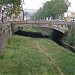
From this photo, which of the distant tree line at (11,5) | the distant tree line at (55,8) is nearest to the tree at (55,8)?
the distant tree line at (55,8)

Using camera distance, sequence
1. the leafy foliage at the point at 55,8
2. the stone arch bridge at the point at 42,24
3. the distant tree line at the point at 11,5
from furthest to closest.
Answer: the leafy foliage at the point at 55,8 < the stone arch bridge at the point at 42,24 < the distant tree line at the point at 11,5

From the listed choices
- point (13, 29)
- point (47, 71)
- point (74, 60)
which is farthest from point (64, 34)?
point (47, 71)

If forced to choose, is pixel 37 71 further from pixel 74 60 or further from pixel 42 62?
pixel 74 60

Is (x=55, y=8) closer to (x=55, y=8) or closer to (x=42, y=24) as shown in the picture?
(x=55, y=8)

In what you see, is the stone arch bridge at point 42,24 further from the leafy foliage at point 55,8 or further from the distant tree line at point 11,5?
the distant tree line at point 11,5

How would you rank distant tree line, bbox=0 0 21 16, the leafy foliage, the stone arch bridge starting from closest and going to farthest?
distant tree line, bbox=0 0 21 16 < the stone arch bridge < the leafy foliage

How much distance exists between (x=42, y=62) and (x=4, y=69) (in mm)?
6852

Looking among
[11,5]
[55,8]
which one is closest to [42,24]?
[55,8]

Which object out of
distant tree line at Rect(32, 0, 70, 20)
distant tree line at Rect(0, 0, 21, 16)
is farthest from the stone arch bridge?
distant tree line at Rect(0, 0, 21, 16)

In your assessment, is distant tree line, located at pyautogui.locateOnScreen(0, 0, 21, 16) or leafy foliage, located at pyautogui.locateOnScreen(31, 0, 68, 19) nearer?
distant tree line, located at pyautogui.locateOnScreen(0, 0, 21, 16)

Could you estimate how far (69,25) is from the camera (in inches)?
2773

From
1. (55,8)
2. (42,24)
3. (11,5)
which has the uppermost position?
(11,5)

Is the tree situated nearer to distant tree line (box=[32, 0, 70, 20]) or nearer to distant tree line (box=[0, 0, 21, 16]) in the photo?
distant tree line (box=[32, 0, 70, 20])

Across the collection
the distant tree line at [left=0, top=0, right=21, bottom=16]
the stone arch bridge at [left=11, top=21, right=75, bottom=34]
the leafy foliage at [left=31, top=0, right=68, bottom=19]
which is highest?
the distant tree line at [left=0, top=0, right=21, bottom=16]
